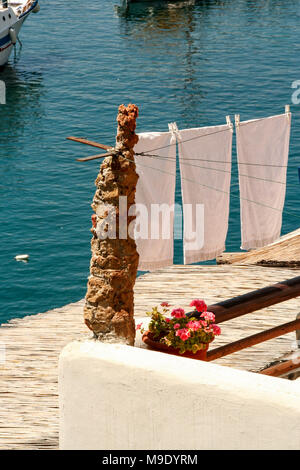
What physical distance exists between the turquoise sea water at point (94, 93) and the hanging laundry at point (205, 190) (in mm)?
13157

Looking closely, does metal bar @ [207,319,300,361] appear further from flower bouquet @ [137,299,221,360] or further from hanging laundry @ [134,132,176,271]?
hanging laundry @ [134,132,176,271]

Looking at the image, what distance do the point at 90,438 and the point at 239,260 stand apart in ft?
30.2

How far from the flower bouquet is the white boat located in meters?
45.3

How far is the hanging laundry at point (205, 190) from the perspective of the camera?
1298 cm

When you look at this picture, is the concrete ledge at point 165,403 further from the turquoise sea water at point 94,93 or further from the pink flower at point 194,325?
the turquoise sea water at point 94,93

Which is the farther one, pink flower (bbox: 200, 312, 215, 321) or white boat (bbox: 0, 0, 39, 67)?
white boat (bbox: 0, 0, 39, 67)

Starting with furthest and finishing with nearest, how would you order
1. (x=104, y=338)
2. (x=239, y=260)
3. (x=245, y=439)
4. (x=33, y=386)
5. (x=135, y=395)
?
(x=239, y=260), (x=33, y=386), (x=104, y=338), (x=135, y=395), (x=245, y=439)

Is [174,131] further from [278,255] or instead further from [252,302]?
[252,302]

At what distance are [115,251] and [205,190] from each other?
6.62m

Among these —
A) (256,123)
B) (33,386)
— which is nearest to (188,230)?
(256,123)

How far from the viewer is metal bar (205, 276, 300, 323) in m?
7.23

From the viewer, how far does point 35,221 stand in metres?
30.7

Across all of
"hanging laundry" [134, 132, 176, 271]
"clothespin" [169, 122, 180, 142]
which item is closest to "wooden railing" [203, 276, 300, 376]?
"hanging laundry" [134, 132, 176, 271]

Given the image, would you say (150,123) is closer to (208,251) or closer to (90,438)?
(208,251)
